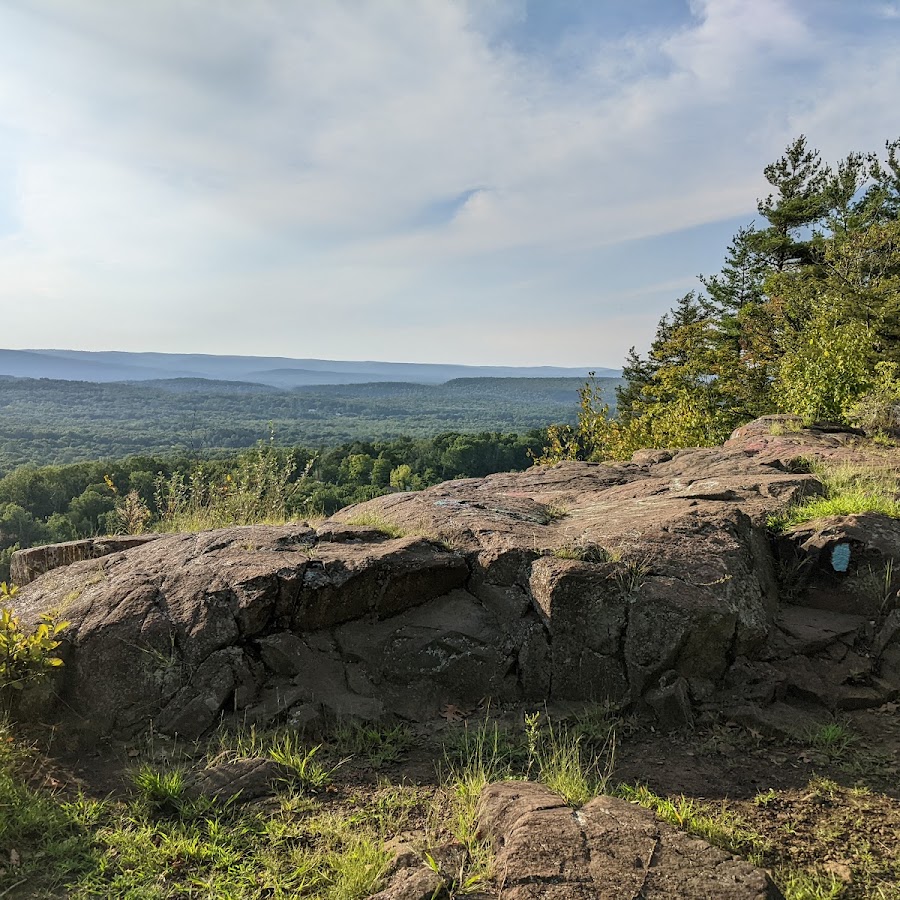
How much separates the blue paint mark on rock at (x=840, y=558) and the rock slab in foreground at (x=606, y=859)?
3.51 m

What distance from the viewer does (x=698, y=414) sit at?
20.9 m

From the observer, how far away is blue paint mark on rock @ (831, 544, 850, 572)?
211 inches

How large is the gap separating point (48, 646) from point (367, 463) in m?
53.0

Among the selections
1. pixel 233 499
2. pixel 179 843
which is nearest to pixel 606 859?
pixel 179 843

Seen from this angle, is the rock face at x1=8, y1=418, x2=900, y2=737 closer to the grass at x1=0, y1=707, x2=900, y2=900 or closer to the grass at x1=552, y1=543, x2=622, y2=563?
the grass at x1=552, y1=543, x2=622, y2=563

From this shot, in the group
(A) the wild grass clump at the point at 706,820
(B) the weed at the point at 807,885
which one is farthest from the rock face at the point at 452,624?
(B) the weed at the point at 807,885

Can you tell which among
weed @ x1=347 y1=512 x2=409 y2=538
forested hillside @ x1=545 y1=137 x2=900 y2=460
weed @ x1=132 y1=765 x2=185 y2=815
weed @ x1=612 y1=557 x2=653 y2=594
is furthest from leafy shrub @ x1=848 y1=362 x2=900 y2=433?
weed @ x1=132 y1=765 x2=185 y2=815

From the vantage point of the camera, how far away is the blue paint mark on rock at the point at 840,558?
5.36m

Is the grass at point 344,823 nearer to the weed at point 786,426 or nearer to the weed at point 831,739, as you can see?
the weed at point 831,739

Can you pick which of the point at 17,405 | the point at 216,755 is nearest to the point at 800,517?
the point at 216,755

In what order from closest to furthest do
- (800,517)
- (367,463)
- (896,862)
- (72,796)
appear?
(896,862) → (72,796) → (800,517) → (367,463)

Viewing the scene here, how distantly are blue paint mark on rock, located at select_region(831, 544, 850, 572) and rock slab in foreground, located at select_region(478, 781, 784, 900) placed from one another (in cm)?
351

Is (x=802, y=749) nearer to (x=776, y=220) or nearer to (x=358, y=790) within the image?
(x=358, y=790)

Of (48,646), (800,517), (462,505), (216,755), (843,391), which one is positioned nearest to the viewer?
(216,755)
